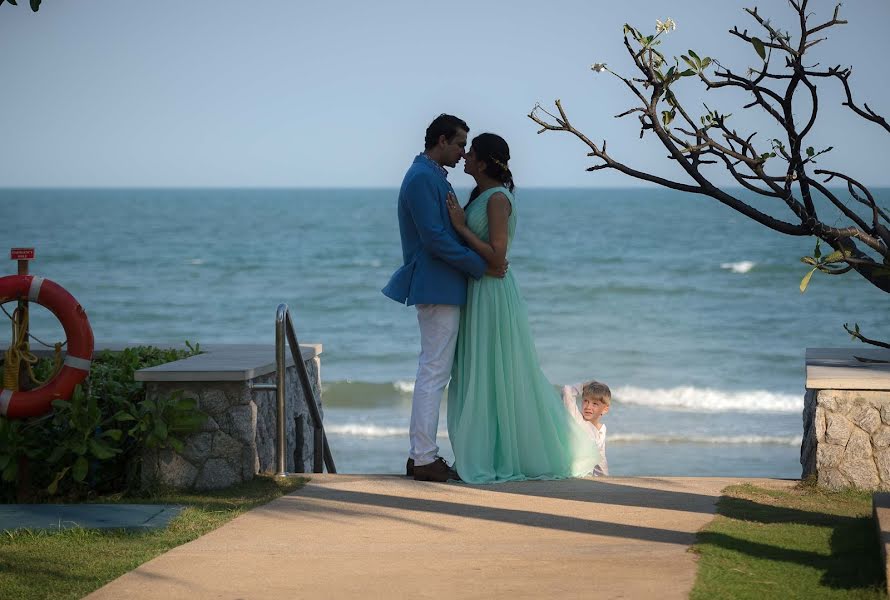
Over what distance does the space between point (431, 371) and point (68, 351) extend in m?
1.70

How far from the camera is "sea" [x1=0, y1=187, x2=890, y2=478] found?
13.2m

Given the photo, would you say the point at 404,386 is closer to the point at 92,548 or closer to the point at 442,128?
the point at 442,128

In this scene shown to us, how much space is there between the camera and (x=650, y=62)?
3541 mm

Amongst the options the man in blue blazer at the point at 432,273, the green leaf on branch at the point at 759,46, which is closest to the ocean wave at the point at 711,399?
the man in blue blazer at the point at 432,273

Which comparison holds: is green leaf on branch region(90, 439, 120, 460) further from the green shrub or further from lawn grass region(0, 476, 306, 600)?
lawn grass region(0, 476, 306, 600)

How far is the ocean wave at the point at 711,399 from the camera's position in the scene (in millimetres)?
14984

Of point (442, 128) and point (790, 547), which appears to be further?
point (442, 128)

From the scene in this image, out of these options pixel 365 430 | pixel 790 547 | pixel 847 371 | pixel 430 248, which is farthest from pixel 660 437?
pixel 790 547

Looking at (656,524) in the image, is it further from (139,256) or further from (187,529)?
(139,256)

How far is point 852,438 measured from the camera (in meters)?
5.20

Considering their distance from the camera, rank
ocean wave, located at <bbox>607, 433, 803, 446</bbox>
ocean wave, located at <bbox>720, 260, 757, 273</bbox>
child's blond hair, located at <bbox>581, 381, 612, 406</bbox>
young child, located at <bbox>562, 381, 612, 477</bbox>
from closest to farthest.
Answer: young child, located at <bbox>562, 381, 612, 477</bbox>, child's blond hair, located at <bbox>581, 381, 612, 406</bbox>, ocean wave, located at <bbox>607, 433, 803, 446</bbox>, ocean wave, located at <bbox>720, 260, 757, 273</bbox>

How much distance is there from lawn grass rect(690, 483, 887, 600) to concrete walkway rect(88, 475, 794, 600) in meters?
0.10

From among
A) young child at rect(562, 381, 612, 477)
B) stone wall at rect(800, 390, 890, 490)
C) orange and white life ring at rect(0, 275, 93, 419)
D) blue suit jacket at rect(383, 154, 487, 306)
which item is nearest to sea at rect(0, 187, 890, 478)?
orange and white life ring at rect(0, 275, 93, 419)

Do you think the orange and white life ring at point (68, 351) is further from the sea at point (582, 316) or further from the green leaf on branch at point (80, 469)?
the sea at point (582, 316)
